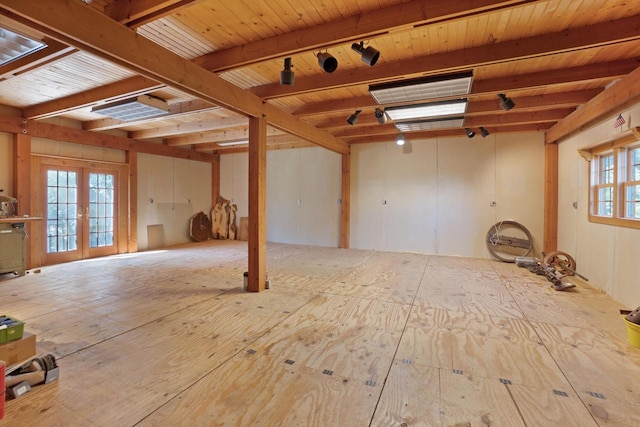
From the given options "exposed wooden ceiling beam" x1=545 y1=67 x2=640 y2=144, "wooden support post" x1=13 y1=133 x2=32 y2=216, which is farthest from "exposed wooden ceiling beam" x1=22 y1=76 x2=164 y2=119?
"exposed wooden ceiling beam" x1=545 y1=67 x2=640 y2=144

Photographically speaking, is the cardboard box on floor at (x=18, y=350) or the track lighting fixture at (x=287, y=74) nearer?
the cardboard box on floor at (x=18, y=350)

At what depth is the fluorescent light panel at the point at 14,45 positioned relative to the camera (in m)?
2.59

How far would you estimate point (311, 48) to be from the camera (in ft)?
9.05

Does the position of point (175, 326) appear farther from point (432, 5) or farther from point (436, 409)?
point (432, 5)

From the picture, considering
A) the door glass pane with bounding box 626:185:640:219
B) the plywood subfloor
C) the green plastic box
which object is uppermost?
the door glass pane with bounding box 626:185:640:219

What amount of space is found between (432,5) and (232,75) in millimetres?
2440

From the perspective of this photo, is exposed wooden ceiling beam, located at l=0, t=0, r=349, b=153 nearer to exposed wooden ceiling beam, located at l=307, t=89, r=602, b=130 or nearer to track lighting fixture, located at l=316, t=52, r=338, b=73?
track lighting fixture, located at l=316, t=52, r=338, b=73

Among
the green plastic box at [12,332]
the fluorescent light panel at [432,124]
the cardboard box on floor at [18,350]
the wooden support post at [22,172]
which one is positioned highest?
the fluorescent light panel at [432,124]

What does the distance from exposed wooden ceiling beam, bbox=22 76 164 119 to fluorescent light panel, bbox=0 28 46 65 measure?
0.99 m

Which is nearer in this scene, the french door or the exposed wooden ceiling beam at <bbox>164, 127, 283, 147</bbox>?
the french door

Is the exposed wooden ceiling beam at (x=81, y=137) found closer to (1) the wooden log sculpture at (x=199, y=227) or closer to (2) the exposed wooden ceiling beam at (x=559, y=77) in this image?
(1) the wooden log sculpture at (x=199, y=227)

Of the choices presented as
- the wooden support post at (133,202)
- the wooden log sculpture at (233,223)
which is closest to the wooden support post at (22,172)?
the wooden support post at (133,202)

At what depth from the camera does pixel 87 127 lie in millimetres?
6215

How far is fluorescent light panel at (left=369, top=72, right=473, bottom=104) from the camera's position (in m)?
3.44
